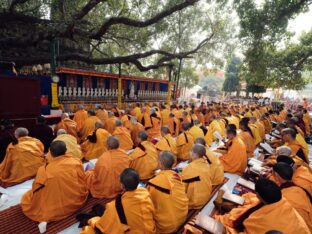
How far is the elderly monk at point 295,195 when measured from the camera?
314 cm

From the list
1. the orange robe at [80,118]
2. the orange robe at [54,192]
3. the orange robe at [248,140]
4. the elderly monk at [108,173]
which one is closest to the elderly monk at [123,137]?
the orange robe at [80,118]

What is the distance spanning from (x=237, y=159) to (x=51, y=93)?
806cm

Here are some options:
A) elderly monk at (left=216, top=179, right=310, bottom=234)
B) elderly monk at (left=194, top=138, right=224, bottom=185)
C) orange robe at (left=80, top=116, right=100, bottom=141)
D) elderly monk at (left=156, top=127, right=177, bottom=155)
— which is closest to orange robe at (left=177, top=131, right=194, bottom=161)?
elderly monk at (left=156, top=127, right=177, bottom=155)

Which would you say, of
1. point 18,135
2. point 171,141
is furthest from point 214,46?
point 18,135

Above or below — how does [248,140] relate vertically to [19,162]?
above

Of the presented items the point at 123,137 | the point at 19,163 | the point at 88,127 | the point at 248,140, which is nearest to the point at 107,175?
the point at 19,163

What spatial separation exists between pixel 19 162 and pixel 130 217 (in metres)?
3.44

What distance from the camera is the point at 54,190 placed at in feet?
11.9

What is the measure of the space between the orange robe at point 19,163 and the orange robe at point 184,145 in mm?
3779

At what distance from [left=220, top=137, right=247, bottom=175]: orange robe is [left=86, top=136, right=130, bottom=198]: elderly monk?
9.51 feet

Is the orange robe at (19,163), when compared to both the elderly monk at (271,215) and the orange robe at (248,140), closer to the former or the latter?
the elderly monk at (271,215)

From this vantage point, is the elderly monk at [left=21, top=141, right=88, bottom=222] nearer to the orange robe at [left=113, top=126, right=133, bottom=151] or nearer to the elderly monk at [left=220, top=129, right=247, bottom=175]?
the orange robe at [left=113, top=126, right=133, bottom=151]

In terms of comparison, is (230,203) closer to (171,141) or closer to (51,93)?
(171,141)

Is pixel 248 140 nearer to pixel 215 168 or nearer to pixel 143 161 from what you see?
pixel 215 168
